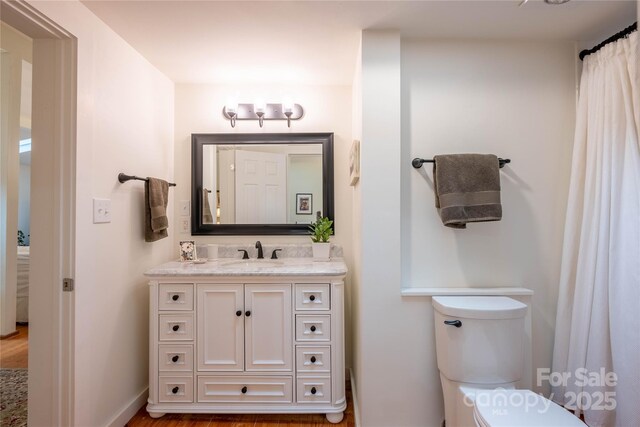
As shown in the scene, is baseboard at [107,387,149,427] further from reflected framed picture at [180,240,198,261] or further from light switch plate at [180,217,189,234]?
light switch plate at [180,217,189,234]

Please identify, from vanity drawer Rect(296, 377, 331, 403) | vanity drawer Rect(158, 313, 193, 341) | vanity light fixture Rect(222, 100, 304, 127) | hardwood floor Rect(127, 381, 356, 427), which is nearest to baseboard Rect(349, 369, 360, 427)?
hardwood floor Rect(127, 381, 356, 427)

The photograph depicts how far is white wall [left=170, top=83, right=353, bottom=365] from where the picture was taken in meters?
2.19

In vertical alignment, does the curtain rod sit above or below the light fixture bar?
above

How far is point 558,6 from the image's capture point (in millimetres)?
1373

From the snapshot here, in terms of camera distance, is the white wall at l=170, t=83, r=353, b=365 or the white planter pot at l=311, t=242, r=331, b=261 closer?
the white planter pot at l=311, t=242, r=331, b=261

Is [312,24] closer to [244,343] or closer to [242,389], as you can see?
[244,343]

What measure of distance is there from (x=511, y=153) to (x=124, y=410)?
8.72ft

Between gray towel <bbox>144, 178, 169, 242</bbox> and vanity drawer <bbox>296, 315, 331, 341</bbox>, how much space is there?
104cm

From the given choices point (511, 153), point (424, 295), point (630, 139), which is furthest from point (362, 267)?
point (630, 139)

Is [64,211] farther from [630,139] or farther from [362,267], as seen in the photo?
[630,139]

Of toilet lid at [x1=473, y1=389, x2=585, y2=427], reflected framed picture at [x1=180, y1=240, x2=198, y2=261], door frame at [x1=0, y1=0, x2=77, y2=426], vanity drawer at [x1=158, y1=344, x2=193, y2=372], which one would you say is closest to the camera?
toilet lid at [x1=473, y1=389, x2=585, y2=427]

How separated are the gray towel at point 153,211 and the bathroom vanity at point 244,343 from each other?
12.1 inches

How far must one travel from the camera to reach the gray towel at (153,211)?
1.79 m

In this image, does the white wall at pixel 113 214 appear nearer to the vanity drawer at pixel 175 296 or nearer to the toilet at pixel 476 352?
the vanity drawer at pixel 175 296
